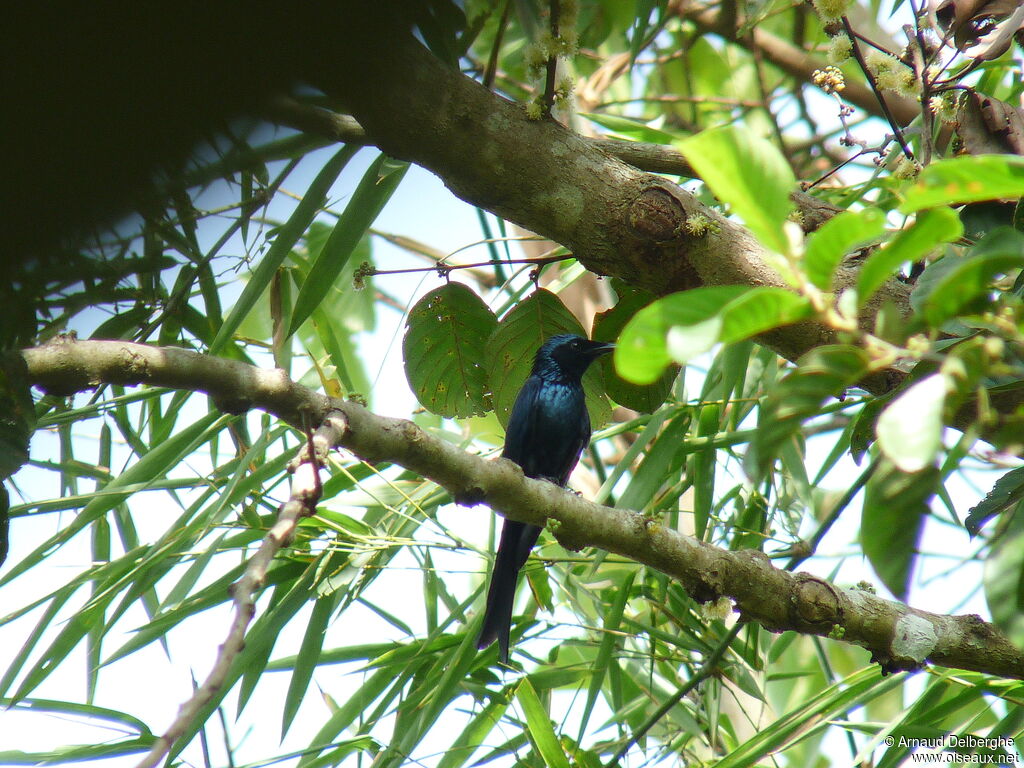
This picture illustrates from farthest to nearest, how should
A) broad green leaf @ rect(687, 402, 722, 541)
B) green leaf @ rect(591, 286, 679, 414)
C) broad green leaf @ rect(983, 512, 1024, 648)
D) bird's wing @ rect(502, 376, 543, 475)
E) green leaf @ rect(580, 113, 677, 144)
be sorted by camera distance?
bird's wing @ rect(502, 376, 543, 475) → green leaf @ rect(580, 113, 677, 144) → broad green leaf @ rect(687, 402, 722, 541) → green leaf @ rect(591, 286, 679, 414) → broad green leaf @ rect(983, 512, 1024, 648)

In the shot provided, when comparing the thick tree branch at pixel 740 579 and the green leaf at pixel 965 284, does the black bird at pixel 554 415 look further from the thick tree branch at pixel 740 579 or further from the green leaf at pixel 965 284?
the green leaf at pixel 965 284

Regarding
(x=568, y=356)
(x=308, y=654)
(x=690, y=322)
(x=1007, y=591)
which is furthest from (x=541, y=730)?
(x=690, y=322)

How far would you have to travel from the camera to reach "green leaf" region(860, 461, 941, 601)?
3.35 ft

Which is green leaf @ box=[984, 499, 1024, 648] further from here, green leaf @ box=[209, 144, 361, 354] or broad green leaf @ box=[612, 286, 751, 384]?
green leaf @ box=[209, 144, 361, 354]

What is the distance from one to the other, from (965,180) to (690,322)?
30 cm

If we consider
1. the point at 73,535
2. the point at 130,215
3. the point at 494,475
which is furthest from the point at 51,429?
the point at 130,215

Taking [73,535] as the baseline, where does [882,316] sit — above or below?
below

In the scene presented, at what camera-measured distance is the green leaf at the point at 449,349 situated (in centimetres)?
260

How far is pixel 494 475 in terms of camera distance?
190 cm

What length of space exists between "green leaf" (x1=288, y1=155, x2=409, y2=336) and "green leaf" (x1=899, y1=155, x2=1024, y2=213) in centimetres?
162

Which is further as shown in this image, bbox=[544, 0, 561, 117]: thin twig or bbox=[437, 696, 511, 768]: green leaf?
bbox=[437, 696, 511, 768]: green leaf

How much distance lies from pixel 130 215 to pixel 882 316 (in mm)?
958

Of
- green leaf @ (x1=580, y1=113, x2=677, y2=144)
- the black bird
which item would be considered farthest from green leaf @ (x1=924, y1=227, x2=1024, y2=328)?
the black bird

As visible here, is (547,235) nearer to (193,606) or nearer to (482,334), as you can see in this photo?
(482,334)
